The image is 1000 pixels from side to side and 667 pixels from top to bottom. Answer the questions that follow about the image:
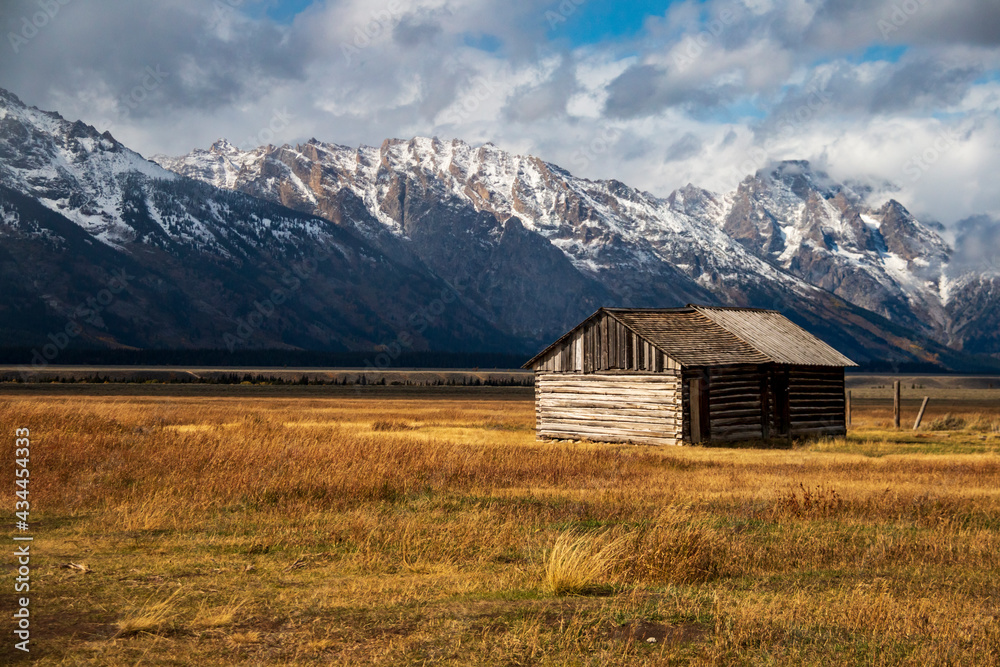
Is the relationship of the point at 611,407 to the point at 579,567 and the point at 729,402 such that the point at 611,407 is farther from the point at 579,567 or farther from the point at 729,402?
the point at 579,567

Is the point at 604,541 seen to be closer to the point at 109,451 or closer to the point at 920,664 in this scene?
the point at 920,664

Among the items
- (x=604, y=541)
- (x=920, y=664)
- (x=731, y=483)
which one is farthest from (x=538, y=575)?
(x=731, y=483)

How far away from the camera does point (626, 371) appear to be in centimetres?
3500

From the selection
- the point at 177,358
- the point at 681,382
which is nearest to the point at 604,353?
the point at 681,382

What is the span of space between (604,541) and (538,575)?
1643 mm

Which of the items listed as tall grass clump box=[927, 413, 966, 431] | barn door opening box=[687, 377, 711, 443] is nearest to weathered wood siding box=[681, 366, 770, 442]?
barn door opening box=[687, 377, 711, 443]

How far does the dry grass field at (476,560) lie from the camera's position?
728 centimetres

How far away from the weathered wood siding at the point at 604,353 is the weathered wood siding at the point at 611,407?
0.92 feet

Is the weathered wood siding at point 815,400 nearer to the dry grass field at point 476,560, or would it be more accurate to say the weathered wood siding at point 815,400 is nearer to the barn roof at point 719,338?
the barn roof at point 719,338

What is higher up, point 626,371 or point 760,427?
point 626,371

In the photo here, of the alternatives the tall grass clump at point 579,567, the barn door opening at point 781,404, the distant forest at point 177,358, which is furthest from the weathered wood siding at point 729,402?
the distant forest at point 177,358

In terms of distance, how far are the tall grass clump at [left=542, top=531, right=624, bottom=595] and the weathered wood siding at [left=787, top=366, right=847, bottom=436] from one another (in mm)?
28521

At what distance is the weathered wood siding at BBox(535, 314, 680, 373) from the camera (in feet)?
112

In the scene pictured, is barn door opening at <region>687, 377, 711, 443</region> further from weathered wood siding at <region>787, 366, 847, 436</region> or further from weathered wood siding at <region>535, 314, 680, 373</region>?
weathered wood siding at <region>787, 366, 847, 436</region>
